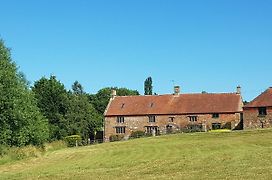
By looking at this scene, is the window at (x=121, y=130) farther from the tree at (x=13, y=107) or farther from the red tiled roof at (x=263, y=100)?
the tree at (x=13, y=107)

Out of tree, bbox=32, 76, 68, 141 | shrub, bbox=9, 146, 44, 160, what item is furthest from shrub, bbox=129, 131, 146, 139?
shrub, bbox=9, 146, 44, 160

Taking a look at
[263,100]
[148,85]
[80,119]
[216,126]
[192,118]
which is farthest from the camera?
[148,85]

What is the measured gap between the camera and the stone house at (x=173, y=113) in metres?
75.9

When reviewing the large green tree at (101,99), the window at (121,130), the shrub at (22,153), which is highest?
the large green tree at (101,99)

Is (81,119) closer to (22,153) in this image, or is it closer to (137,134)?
(137,134)

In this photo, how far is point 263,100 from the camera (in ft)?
225

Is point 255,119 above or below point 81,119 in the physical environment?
below

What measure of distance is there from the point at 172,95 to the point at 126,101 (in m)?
8.01

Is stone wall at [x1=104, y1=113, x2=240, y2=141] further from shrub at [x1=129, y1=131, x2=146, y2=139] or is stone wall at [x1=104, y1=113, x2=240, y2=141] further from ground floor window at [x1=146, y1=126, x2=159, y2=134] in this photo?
shrub at [x1=129, y1=131, x2=146, y2=139]

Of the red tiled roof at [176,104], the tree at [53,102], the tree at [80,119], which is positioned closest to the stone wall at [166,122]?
the red tiled roof at [176,104]

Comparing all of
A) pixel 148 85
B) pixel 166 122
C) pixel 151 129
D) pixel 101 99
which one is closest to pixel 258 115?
pixel 166 122

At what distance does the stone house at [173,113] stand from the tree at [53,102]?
311 inches

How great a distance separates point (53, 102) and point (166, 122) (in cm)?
2000

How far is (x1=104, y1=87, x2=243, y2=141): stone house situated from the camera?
2987 inches
